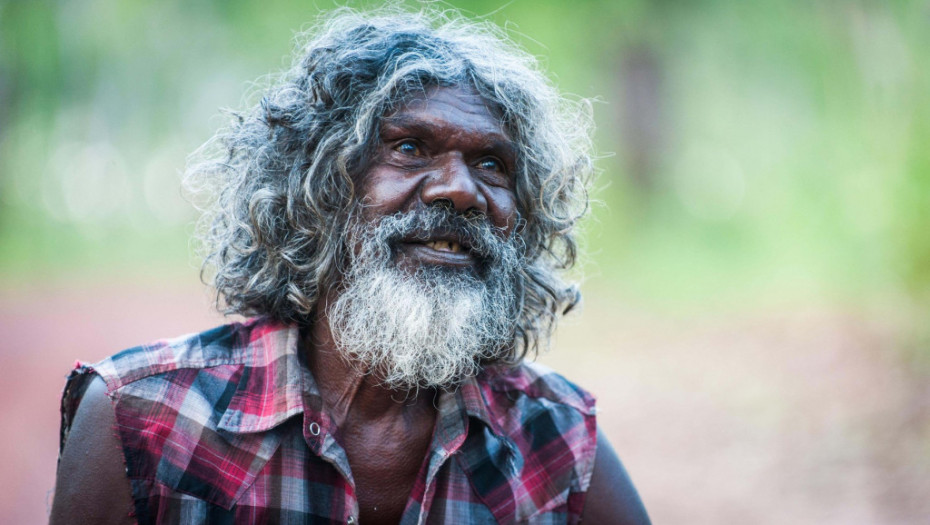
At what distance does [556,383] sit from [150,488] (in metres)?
1.31

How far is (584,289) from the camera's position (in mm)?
9992

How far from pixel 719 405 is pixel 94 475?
574cm

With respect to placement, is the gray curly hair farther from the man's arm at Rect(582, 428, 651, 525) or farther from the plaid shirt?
the man's arm at Rect(582, 428, 651, 525)

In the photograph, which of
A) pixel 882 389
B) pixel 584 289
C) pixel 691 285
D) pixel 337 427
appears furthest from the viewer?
pixel 584 289

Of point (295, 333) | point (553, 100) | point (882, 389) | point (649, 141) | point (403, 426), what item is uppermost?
point (649, 141)

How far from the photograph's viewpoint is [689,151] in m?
9.96

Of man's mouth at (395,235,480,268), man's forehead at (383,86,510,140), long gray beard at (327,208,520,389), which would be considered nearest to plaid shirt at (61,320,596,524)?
long gray beard at (327,208,520,389)

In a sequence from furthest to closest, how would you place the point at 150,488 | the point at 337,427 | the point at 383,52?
the point at 383,52 → the point at 337,427 → the point at 150,488

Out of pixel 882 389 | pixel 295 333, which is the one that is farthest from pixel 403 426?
pixel 882 389

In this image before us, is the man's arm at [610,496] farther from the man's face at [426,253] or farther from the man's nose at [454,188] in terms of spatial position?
the man's nose at [454,188]

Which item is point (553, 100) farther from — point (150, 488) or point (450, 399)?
point (150, 488)

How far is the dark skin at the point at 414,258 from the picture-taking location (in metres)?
2.24

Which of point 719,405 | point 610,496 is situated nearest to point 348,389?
point 610,496

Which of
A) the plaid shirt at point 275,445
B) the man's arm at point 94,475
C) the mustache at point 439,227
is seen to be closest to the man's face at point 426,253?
the mustache at point 439,227
